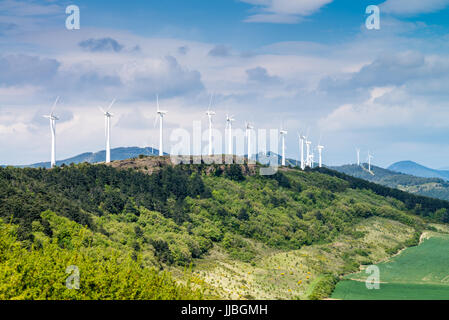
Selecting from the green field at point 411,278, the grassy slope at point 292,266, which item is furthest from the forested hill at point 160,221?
the green field at point 411,278

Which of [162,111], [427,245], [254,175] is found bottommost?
[427,245]

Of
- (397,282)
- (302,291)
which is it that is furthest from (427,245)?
(302,291)

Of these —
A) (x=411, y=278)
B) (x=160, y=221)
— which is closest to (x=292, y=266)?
(x=411, y=278)

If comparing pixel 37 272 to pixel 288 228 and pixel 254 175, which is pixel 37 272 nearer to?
pixel 288 228

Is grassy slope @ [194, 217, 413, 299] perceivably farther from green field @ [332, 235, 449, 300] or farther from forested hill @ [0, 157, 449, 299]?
green field @ [332, 235, 449, 300]

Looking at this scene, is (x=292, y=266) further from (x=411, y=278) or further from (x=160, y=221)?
(x=160, y=221)

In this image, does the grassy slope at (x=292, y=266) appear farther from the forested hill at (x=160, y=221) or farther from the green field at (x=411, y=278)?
the green field at (x=411, y=278)
